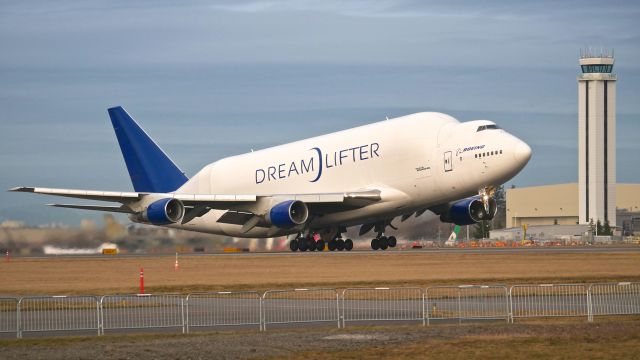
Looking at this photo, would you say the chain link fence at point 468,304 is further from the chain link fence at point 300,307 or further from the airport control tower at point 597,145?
the airport control tower at point 597,145

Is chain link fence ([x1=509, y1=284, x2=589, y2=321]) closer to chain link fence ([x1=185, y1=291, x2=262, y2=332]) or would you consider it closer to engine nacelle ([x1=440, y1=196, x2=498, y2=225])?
chain link fence ([x1=185, y1=291, x2=262, y2=332])

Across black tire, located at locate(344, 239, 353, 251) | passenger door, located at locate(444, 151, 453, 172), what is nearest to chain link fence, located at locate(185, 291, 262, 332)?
passenger door, located at locate(444, 151, 453, 172)

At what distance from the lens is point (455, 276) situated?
4003 centimetres

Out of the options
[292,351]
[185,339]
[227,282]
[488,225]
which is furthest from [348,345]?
[488,225]

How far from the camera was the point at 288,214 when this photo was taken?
56.6 metres

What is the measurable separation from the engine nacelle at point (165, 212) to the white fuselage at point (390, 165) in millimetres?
6467

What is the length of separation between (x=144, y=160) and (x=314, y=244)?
15099mm

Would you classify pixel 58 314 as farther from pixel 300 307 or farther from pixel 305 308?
pixel 305 308

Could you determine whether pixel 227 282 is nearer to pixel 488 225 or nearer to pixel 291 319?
pixel 291 319

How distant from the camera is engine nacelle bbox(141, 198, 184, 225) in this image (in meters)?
55.9

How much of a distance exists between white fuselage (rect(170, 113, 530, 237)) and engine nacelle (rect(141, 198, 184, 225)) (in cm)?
647

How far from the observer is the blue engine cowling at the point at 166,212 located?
5594cm

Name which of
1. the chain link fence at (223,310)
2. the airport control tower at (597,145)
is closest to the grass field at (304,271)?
the chain link fence at (223,310)

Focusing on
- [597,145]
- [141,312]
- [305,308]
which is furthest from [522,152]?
[597,145]
